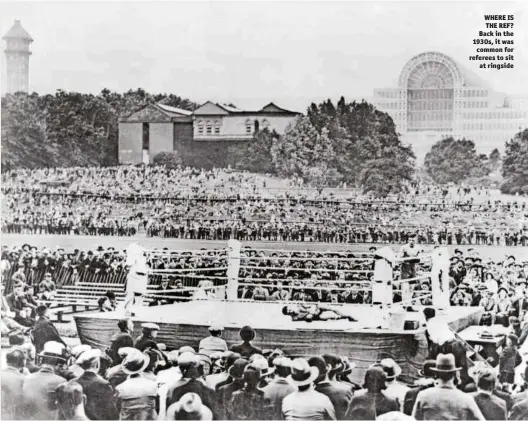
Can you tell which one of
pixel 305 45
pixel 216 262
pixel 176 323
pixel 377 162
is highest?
pixel 305 45

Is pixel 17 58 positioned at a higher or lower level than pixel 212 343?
higher

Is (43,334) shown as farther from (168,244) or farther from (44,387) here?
(168,244)

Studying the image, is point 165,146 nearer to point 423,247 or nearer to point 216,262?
point 216,262

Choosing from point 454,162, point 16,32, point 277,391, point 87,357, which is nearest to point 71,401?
point 87,357

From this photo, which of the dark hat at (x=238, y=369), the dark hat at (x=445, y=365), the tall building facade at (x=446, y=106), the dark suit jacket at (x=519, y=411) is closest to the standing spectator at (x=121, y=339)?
the dark hat at (x=238, y=369)

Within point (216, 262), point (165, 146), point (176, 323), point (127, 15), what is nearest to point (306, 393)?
point (176, 323)

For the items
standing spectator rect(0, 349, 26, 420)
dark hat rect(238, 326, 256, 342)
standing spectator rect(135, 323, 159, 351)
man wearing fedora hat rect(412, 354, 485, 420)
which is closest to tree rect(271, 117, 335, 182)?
dark hat rect(238, 326, 256, 342)
